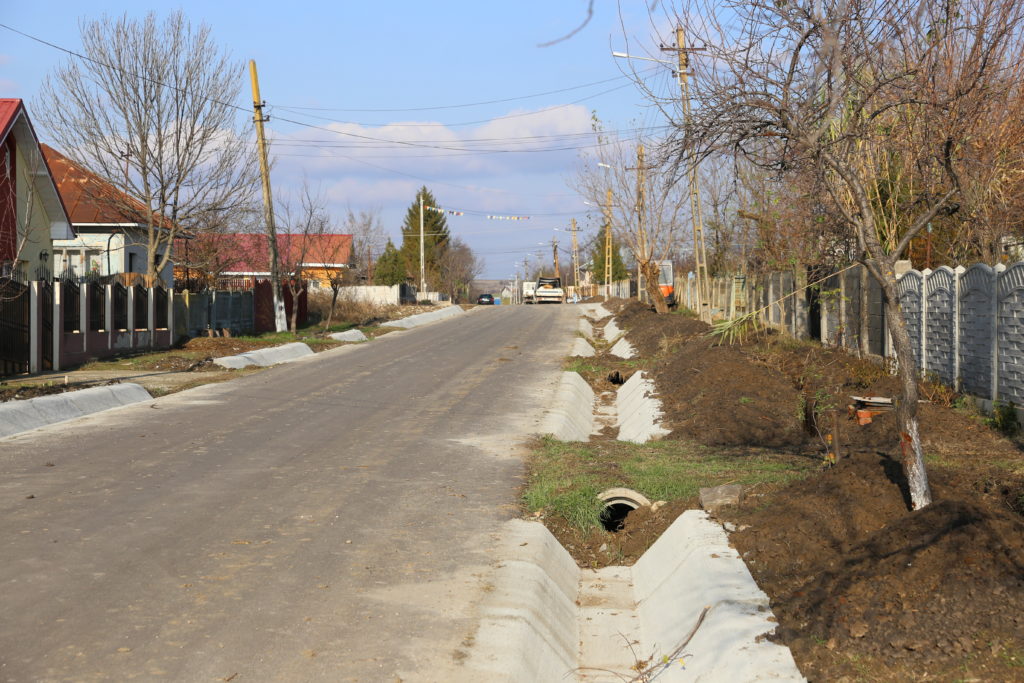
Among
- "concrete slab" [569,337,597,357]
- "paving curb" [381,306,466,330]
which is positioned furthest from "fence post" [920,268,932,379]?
"paving curb" [381,306,466,330]

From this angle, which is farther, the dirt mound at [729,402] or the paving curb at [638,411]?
the paving curb at [638,411]

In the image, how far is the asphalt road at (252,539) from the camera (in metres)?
5.27

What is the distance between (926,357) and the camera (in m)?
14.4

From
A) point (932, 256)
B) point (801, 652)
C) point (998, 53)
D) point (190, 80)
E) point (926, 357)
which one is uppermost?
point (190, 80)

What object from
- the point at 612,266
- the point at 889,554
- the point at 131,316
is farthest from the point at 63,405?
the point at 612,266

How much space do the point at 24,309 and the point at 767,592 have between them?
18.1m

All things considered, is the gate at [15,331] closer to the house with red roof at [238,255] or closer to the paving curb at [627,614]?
the house with red roof at [238,255]

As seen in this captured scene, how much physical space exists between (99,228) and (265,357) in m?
17.3

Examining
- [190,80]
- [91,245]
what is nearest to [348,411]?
[190,80]

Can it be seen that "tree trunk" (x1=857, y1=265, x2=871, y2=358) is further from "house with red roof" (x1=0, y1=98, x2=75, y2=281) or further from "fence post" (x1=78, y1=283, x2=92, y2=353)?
"house with red roof" (x1=0, y1=98, x2=75, y2=281)

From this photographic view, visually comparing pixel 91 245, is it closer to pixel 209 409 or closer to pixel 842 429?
pixel 209 409

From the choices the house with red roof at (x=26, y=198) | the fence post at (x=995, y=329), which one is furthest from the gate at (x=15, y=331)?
the fence post at (x=995, y=329)

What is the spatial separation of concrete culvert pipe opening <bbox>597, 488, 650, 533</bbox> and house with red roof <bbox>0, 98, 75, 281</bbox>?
64.2 ft

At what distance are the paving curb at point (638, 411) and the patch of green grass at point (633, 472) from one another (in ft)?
5.65
